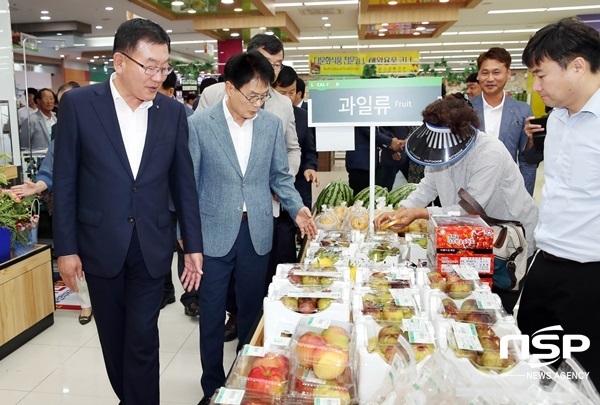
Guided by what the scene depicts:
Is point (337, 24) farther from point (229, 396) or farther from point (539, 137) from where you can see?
point (229, 396)

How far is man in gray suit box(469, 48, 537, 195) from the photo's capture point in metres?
3.91

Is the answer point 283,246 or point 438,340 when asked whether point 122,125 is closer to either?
point 438,340

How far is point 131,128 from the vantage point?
7.13ft

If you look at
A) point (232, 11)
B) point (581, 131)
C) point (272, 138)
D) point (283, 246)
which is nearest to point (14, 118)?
point (283, 246)

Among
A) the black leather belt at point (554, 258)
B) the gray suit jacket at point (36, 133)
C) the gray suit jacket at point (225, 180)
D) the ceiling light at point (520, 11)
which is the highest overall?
the ceiling light at point (520, 11)

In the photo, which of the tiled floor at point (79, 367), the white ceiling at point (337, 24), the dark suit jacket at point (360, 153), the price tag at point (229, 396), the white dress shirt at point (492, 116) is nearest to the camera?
the price tag at point (229, 396)

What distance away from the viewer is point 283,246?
13.1 ft

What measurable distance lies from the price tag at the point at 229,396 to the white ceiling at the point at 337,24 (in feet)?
36.7

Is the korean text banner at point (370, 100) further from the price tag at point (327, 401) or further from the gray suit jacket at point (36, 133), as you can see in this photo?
the gray suit jacket at point (36, 133)

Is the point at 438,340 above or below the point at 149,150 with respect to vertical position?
below

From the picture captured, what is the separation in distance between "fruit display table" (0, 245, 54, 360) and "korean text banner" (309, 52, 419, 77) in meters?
11.6

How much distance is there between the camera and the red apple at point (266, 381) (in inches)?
53.3

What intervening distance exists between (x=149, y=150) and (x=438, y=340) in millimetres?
1362

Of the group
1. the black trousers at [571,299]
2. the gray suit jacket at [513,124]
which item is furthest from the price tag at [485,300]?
the gray suit jacket at [513,124]
